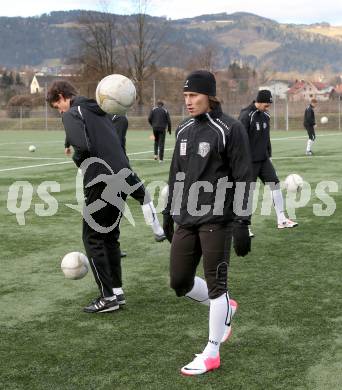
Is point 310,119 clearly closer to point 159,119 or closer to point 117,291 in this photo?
point 159,119

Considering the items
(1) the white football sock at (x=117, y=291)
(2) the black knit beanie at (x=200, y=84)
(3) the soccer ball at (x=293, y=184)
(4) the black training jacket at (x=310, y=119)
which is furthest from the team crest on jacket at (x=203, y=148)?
(4) the black training jacket at (x=310, y=119)

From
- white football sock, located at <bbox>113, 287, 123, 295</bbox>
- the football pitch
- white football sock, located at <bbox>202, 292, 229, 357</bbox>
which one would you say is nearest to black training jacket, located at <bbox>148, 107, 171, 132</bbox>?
the football pitch

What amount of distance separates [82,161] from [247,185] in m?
1.81

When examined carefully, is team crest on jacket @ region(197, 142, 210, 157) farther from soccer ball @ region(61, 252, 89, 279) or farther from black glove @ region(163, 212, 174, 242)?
soccer ball @ region(61, 252, 89, 279)

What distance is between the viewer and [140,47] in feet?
221

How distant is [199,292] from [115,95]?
2.10 meters

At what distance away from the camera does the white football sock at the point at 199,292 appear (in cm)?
506

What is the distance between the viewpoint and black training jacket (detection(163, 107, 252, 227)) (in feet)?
14.8

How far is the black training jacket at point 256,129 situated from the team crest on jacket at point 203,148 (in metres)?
4.28

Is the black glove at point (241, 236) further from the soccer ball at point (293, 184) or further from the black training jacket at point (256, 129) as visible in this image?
the soccer ball at point (293, 184)

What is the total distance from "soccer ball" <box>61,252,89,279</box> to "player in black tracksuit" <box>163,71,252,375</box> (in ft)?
7.25

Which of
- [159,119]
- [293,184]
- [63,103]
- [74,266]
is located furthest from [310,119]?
[63,103]

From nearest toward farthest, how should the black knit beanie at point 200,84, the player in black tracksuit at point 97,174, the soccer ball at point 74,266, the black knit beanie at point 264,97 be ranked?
the black knit beanie at point 200,84 → the player in black tracksuit at point 97,174 → the soccer ball at point 74,266 → the black knit beanie at point 264,97

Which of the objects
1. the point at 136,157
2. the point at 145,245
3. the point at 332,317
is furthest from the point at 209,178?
the point at 136,157
